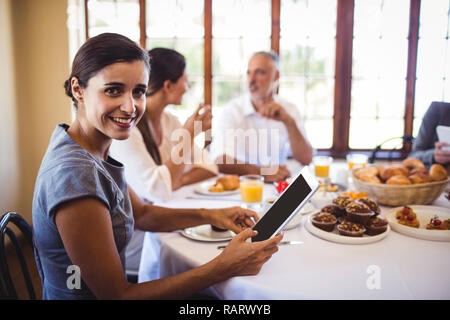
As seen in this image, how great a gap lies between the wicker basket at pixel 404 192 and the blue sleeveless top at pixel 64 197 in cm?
97

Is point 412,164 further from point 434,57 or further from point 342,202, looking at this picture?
point 434,57

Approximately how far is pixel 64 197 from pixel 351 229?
0.85 metres

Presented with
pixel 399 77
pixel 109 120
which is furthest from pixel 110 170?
pixel 399 77

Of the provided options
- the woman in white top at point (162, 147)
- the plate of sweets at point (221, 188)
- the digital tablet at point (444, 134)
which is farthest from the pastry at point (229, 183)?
the digital tablet at point (444, 134)

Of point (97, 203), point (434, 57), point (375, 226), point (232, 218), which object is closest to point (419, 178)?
point (375, 226)

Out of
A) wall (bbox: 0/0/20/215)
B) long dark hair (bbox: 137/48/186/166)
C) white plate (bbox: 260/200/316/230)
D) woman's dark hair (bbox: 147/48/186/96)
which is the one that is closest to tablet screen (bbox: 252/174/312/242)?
white plate (bbox: 260/200/316/230)

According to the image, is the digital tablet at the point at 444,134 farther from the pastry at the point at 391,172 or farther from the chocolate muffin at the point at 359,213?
the chocolate muffin at the point at 359,213

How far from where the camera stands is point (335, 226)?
125 centimetres

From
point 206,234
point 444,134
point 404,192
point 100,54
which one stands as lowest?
point 206,234

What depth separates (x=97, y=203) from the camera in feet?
2.89

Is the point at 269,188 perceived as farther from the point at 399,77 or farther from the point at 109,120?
the point at 399,77
